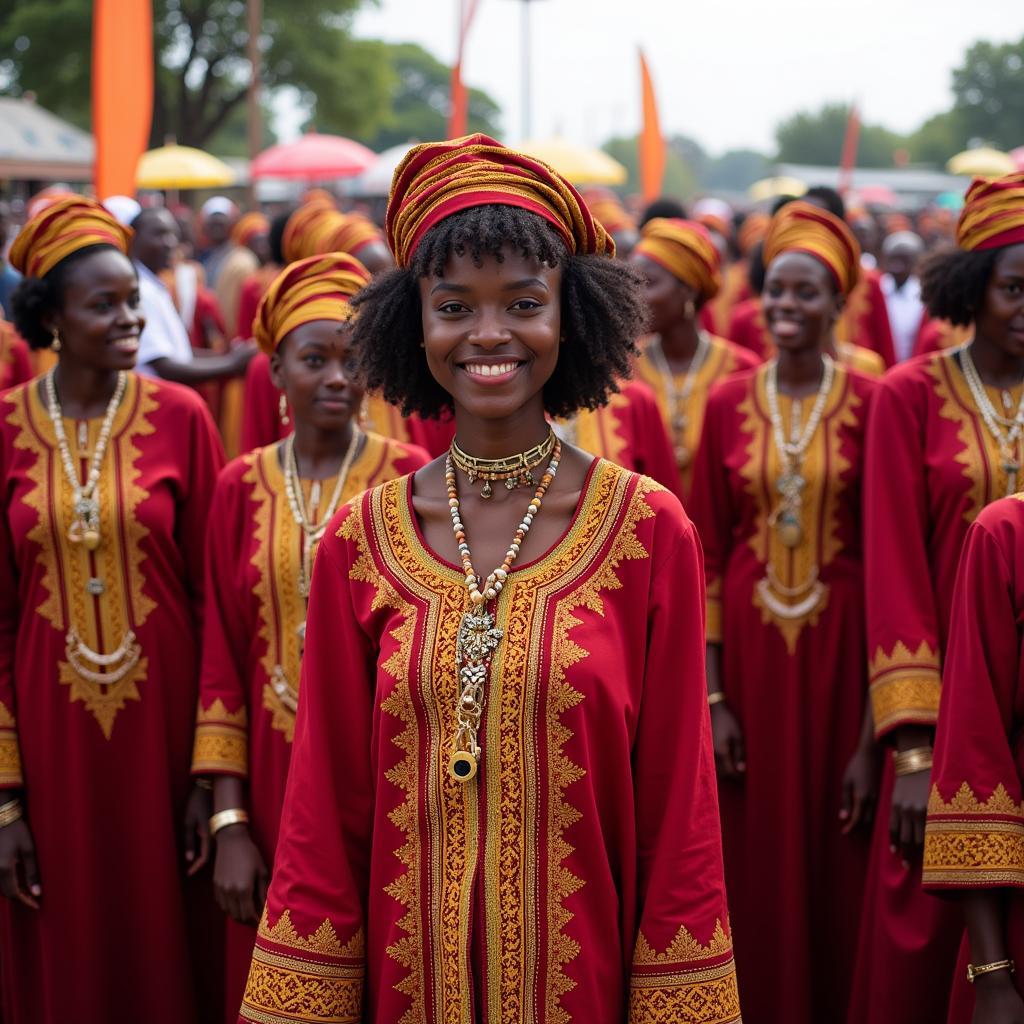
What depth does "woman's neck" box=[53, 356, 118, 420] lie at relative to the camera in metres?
4.50

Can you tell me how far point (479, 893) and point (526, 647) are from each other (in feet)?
1.57

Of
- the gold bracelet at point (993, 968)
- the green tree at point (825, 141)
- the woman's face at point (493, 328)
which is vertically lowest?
the gold bracelet at point (993, 968)

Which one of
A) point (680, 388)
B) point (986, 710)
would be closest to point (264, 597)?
point (986, 710)

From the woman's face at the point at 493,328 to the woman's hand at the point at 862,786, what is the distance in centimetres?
224

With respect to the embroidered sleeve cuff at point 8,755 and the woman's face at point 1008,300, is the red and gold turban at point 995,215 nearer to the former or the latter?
the woman's face at point 1008,300

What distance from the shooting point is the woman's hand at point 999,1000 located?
9.52ft

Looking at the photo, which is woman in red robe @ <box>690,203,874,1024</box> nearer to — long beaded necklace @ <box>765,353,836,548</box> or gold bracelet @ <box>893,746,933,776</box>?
long beaded necklace @ <box>765,353,836,548</box>

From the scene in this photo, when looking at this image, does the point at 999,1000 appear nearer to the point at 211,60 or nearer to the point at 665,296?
the point at 665,296

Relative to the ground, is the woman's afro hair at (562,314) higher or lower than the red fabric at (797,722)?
higher

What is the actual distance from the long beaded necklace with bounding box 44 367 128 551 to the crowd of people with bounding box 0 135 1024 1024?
1 centimetres

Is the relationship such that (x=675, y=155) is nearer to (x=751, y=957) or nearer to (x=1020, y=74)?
(x=1020, y=74)

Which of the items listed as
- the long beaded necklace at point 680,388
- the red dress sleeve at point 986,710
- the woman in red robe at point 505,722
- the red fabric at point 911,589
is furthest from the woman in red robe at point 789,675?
the woman in red robe at point 505,722

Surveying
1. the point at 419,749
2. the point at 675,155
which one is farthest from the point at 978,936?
the point at 675,155

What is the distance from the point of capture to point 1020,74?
91.9m
